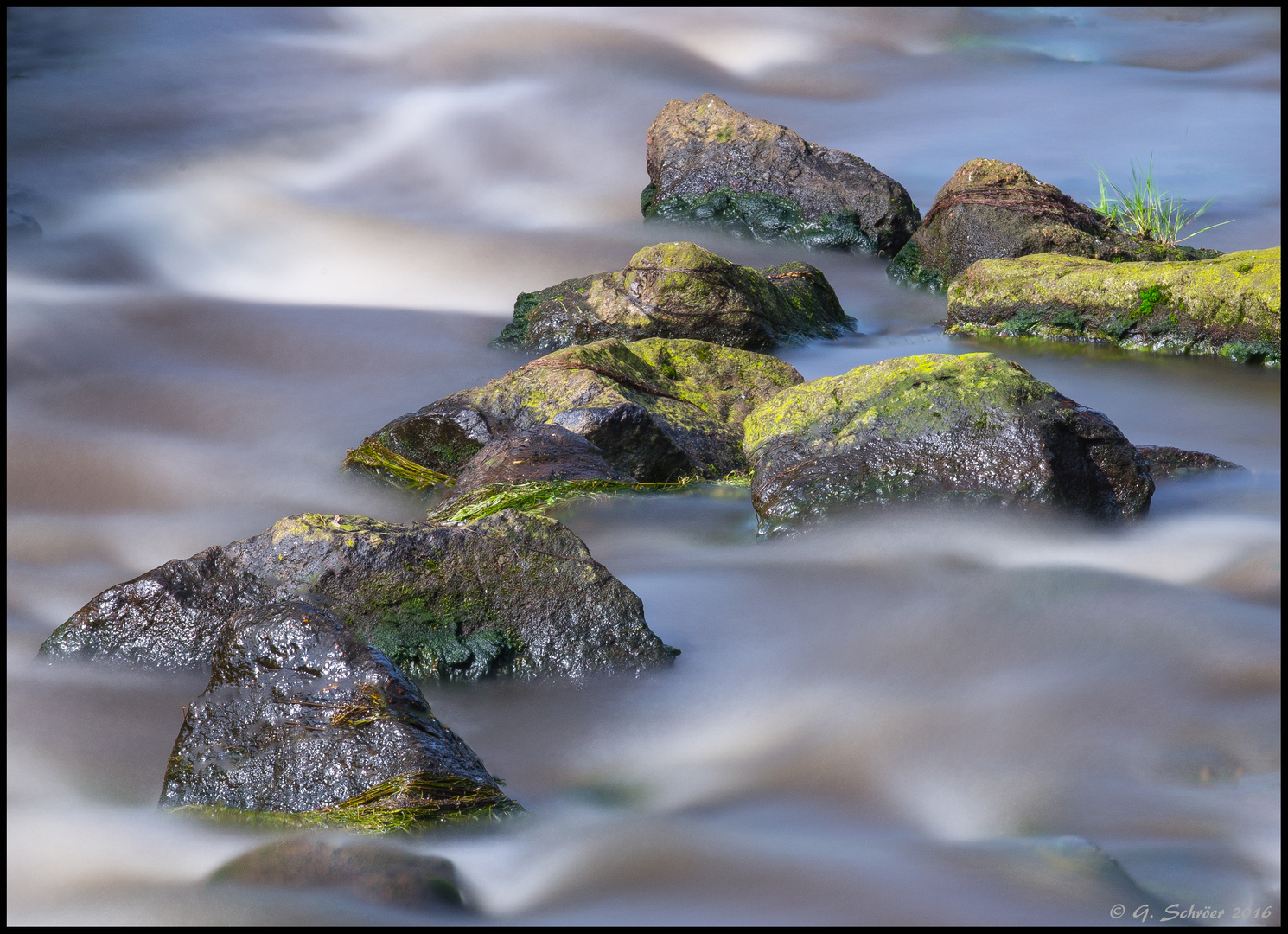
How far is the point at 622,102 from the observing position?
56.3 feet

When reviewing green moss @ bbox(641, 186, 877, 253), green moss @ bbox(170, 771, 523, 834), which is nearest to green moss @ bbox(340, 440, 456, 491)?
green moss @ bbox(170, 771, 523, 834)

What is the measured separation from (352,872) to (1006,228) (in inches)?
348

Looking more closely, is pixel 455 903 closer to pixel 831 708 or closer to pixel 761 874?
pixel 761 874

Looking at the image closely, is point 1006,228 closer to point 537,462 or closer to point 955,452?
point 955,452

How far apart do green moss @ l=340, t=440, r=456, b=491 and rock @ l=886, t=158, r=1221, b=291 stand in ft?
19.0

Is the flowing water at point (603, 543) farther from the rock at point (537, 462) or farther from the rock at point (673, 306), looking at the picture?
the rock at point (673, 306)

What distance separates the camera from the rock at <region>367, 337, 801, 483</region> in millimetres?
6066

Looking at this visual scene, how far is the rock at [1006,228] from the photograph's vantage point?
33.7 ft

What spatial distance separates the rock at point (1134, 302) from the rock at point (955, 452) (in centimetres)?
384

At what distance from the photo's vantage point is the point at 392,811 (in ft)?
10.7

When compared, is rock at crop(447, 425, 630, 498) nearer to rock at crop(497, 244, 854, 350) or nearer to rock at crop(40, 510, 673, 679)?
rock at crop(40, 510, 673, 679)

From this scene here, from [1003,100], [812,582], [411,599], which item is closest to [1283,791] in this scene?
[812,582]

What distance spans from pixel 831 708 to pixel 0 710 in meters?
2.85

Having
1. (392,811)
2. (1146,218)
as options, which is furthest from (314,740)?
(1146,218)
